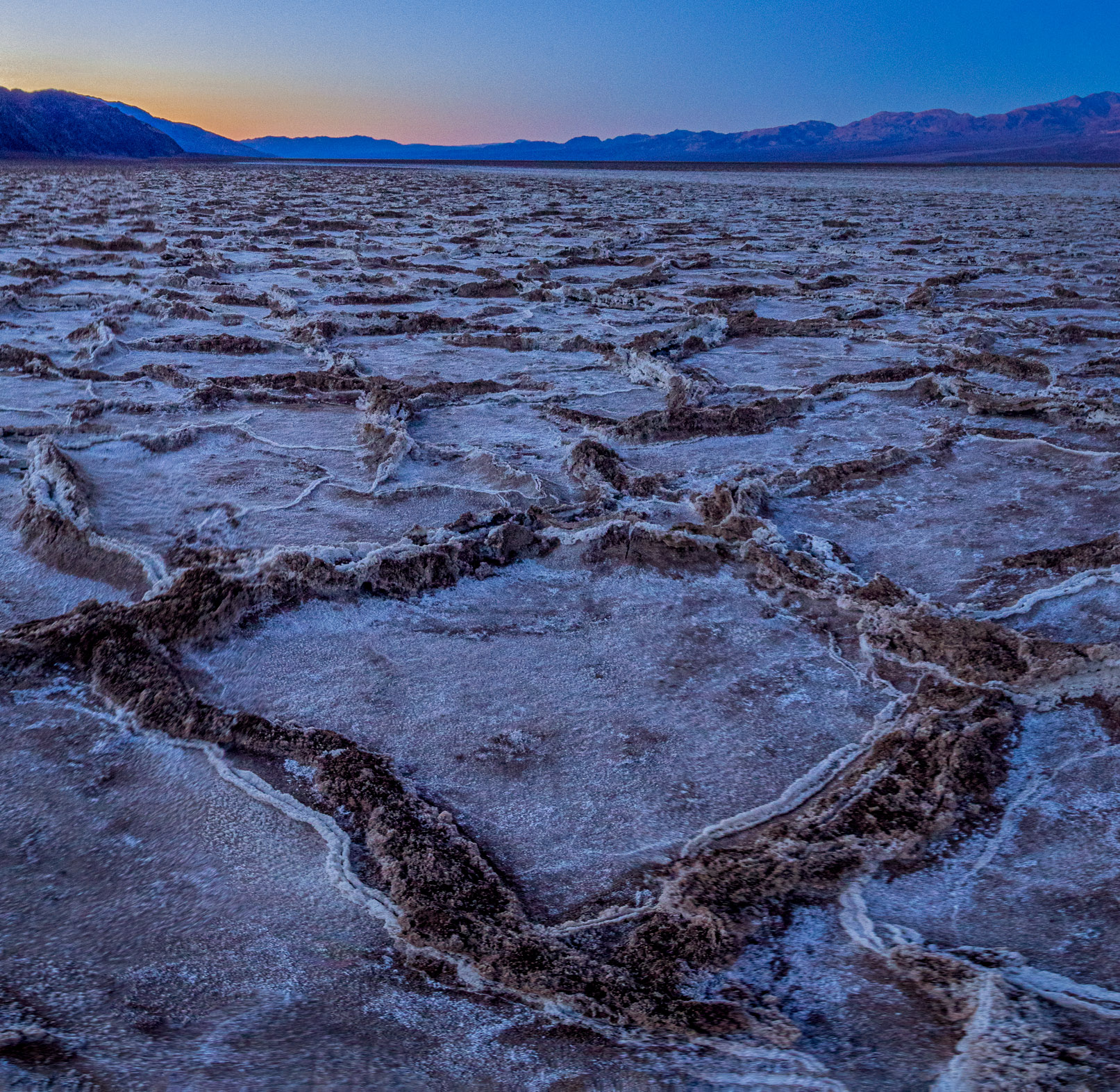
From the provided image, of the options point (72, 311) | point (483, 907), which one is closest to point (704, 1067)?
point (483, 907)

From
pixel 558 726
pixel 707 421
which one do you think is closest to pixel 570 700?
pixel 558 726

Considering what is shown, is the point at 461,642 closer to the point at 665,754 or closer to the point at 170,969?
the point at 665,754

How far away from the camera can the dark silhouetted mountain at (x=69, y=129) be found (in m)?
61.6

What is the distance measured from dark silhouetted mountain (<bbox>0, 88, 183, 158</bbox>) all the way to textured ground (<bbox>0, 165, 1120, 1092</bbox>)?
67.1 metres

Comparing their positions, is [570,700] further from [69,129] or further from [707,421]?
[69,129]

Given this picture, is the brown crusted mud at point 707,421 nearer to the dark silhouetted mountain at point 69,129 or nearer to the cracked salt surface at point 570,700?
the cracked salt surface at point 570,700

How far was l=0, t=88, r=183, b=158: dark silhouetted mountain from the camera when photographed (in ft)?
202

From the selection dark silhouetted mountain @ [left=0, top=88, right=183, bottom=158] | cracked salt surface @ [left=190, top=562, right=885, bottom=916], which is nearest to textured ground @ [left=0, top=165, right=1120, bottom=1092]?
cracked salt surface @ [left=190, top=562, right=885, bottom=916]

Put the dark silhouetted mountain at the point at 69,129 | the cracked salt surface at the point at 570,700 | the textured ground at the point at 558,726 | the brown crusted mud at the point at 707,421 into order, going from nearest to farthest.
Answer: the textured ground at the point at 558,726, the cracked salt surface at the point at 570,700, the brown crusted mud at the point at 707,421, the dark silhouetted mountain at the point at 69,129

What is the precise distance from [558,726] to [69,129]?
8318 centimetres

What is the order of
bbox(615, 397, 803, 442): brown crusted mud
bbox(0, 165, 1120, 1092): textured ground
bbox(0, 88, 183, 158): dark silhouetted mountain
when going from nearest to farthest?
bbox(0, 165, 1120, 1092): textured ground, bbox(615, 397, 803, 442): brown crusted mud, bbox(0, 88, 183, 158): dark silhouetted mountain

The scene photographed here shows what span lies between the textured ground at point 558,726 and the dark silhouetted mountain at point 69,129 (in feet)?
220

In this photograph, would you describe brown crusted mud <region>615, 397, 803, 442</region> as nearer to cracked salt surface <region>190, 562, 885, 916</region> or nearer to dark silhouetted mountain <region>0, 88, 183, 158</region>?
cracked salt surface <region>190, 562, 885, 916</region>

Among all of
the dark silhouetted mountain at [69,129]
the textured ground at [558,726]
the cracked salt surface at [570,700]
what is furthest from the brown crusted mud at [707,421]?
the dark silhouetted mountain at [69,129]
